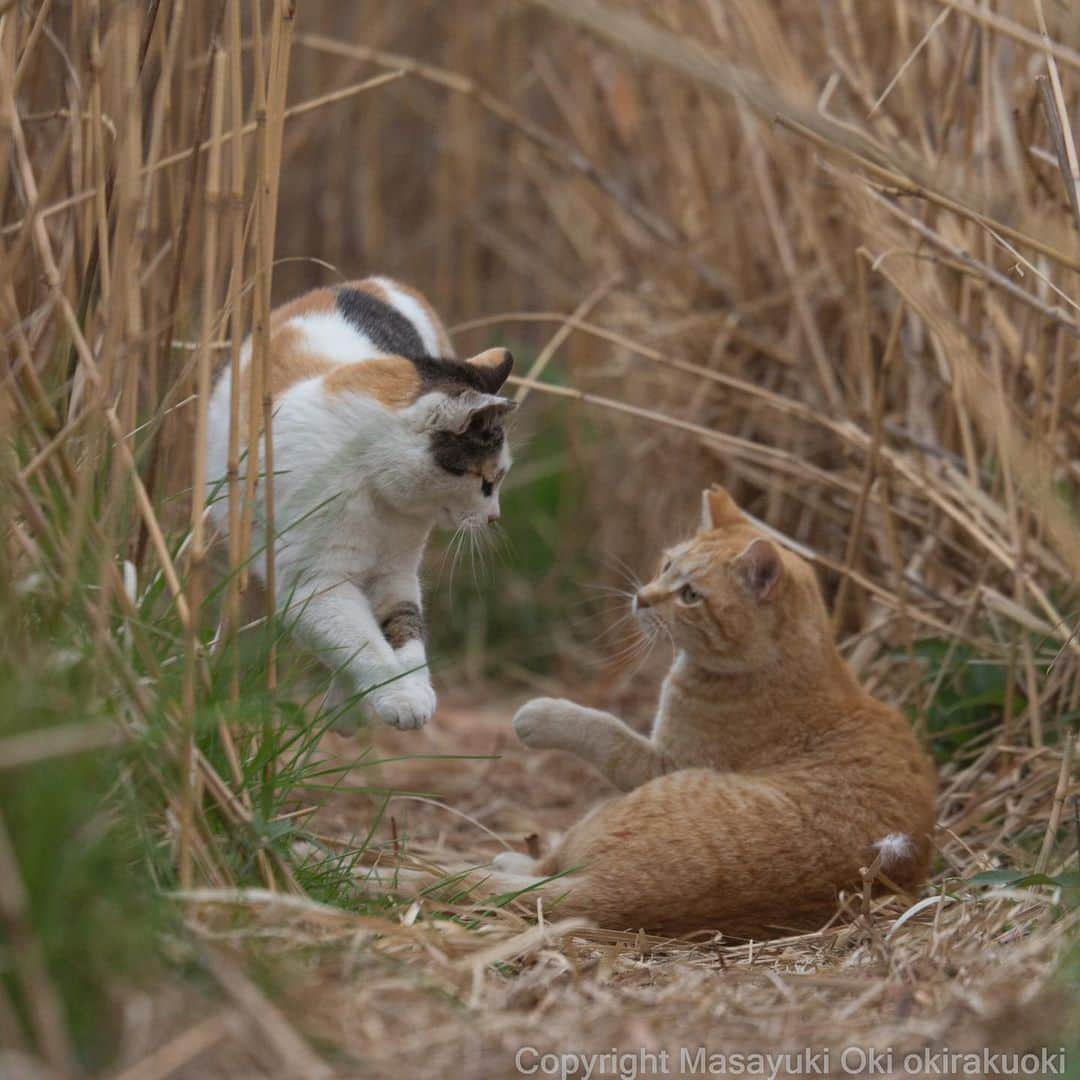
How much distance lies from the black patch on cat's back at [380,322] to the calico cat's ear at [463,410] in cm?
33

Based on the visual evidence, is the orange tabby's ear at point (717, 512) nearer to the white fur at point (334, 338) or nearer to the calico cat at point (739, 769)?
the calico cat at point (739, 769)

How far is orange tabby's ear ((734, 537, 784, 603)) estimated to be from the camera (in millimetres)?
2686

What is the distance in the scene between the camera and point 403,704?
2.12 meters

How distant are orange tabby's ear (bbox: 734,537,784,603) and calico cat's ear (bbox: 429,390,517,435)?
0.65 metres

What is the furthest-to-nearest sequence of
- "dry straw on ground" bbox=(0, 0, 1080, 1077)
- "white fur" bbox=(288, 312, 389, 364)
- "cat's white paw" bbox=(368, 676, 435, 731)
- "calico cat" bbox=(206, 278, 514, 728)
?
"white fur" bbox=(288, 312, 389, 364), "calico cat" bbox=(206, 278, 514, 728), "cat's white paw" bbox=(368, 676, 435, 731), "dry straw on ground" bbox=(0, 0, 1080, 1077)

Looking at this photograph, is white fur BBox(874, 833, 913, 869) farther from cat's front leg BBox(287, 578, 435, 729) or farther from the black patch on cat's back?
the black patch on cat's back

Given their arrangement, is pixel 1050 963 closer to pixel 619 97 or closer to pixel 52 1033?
pixel 52 1033

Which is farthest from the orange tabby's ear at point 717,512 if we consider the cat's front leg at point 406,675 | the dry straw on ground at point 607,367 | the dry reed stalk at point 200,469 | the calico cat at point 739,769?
the dry reed stalk at point 200,469

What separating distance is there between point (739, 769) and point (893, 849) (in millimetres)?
370

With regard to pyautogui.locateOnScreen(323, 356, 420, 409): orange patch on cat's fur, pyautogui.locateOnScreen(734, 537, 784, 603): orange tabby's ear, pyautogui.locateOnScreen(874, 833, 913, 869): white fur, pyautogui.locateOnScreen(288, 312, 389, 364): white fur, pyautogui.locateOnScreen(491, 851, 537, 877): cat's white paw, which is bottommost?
pyautogui.locateOnScreen(491, 851, 537, 877): cat's white paw

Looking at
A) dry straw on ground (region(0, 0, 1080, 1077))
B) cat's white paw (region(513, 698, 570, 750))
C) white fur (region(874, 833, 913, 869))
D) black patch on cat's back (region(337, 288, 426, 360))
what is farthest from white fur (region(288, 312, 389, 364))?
white fur (region(874, 833, 913, 869))

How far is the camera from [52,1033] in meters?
1.32

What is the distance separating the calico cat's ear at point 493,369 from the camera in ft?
7.85

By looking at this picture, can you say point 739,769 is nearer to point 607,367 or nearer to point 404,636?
point 404,636
